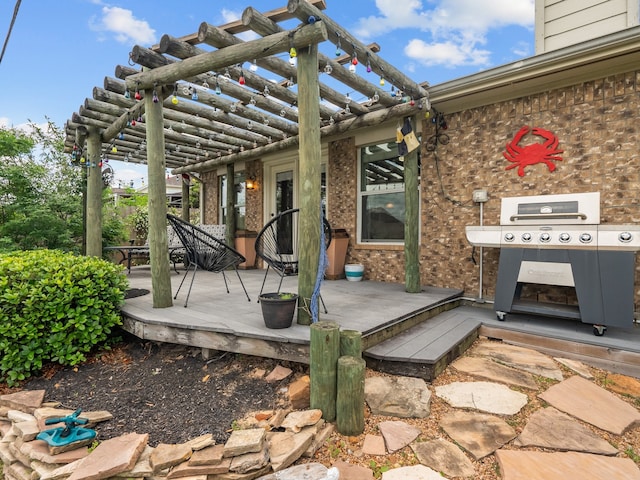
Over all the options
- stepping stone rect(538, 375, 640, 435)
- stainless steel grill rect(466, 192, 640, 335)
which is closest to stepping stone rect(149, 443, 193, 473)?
stepping stone rect(538, 375, 640, 435)

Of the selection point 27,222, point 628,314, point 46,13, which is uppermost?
point 46,13

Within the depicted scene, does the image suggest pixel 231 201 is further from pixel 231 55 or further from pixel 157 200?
pixel 231 55

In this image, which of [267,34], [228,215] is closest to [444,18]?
[267,34]

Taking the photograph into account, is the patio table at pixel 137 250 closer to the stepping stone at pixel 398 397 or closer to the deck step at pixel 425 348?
the deck step at pixel 425 348

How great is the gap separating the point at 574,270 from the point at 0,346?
4344mm

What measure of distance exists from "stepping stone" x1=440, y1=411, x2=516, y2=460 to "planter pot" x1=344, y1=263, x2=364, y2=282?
2.92 m

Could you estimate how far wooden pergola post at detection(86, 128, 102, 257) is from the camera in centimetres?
434

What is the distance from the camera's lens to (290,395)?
196 cm

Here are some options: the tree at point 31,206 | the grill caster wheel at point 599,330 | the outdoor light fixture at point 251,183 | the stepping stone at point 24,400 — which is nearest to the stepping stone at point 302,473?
the stepping stone at point 24,400

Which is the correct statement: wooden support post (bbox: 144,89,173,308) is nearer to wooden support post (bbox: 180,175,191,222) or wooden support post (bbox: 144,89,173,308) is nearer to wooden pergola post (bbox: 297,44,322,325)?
wooden pergola post (bbox: 297,44,322,325)

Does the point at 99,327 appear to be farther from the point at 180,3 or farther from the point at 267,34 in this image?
the point at 180,3

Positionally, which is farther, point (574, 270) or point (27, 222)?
point (27, 222)

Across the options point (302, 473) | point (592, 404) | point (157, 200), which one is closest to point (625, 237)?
point (592, 404)

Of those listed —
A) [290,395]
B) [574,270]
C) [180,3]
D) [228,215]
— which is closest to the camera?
[290,395]
